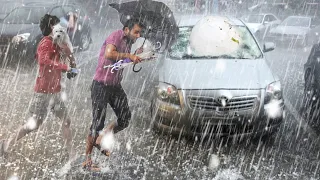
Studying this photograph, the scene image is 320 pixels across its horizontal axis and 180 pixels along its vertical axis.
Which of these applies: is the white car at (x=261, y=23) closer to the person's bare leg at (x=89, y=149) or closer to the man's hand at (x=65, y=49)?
the man's hand at (x=65, y=49)

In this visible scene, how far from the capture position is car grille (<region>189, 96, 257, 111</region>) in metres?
4.77

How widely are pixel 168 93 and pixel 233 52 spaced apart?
149 centimetres

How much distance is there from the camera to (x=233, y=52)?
19.3 ft

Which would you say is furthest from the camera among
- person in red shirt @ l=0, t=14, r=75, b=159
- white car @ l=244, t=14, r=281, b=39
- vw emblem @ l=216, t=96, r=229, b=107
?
white car @ l=244, t=14, r=281, b=39

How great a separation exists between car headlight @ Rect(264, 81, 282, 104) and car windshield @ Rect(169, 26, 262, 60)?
0.85 meters

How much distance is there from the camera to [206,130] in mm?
4824

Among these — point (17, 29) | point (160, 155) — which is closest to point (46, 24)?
point (160, 155)

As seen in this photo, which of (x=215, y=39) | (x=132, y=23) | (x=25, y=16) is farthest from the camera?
(x=25, y=16)

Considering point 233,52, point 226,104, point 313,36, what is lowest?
point 226,104

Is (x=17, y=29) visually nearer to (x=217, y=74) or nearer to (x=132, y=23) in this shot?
(x=217, y=74)

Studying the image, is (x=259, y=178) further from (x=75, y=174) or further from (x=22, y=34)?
(x=22, y=34)

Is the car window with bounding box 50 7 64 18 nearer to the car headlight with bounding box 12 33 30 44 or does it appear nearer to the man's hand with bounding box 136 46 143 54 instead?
the car headlight with bounding box 12 33 30 44

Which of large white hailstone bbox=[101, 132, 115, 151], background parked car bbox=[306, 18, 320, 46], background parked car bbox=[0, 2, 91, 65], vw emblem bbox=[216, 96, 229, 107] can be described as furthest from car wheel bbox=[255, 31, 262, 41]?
large white hailstone bbox=[101, 132, 115, 151]

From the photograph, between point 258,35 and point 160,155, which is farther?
point 258,35
